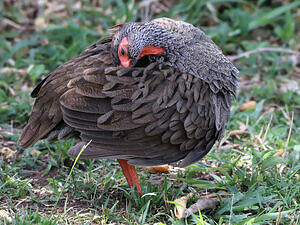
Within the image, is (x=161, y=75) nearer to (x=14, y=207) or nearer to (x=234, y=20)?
(x=14, y=207)

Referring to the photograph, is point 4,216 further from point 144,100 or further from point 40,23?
point 40,23

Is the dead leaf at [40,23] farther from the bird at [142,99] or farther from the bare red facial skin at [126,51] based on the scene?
the bare red facial skin at [126,51]

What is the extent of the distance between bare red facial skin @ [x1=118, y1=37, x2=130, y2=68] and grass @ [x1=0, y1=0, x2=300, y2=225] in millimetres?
893

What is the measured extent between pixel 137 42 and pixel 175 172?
3.88ft

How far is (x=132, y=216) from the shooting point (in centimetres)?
312

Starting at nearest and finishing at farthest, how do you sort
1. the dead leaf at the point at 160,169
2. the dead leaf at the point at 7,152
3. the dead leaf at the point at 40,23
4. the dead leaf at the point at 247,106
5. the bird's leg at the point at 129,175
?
the bird's leg at the point at 129,175 → the dead leaf at the point at 160,169 → the dead leaf at the point at 7,152 → the dead leaf at the point at 247,106 → the dead leaf at the point at 40,23

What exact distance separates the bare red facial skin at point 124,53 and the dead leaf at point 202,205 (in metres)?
1.09

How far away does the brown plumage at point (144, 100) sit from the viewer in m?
3.24

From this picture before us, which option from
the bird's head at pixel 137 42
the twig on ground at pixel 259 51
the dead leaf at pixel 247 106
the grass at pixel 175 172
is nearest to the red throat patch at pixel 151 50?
the bird's head at pixel 137 42

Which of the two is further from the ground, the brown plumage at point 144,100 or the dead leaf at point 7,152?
the brown plumage at point 144,100

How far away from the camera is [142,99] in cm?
323

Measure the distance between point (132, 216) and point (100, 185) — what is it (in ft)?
1.76

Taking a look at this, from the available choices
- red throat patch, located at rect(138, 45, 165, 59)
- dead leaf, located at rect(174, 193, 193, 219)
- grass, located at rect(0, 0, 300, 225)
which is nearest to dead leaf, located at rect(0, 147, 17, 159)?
grass, located at rect(0, 0, 300, 225)

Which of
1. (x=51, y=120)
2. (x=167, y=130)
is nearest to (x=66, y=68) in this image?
(x=51, y=120)
